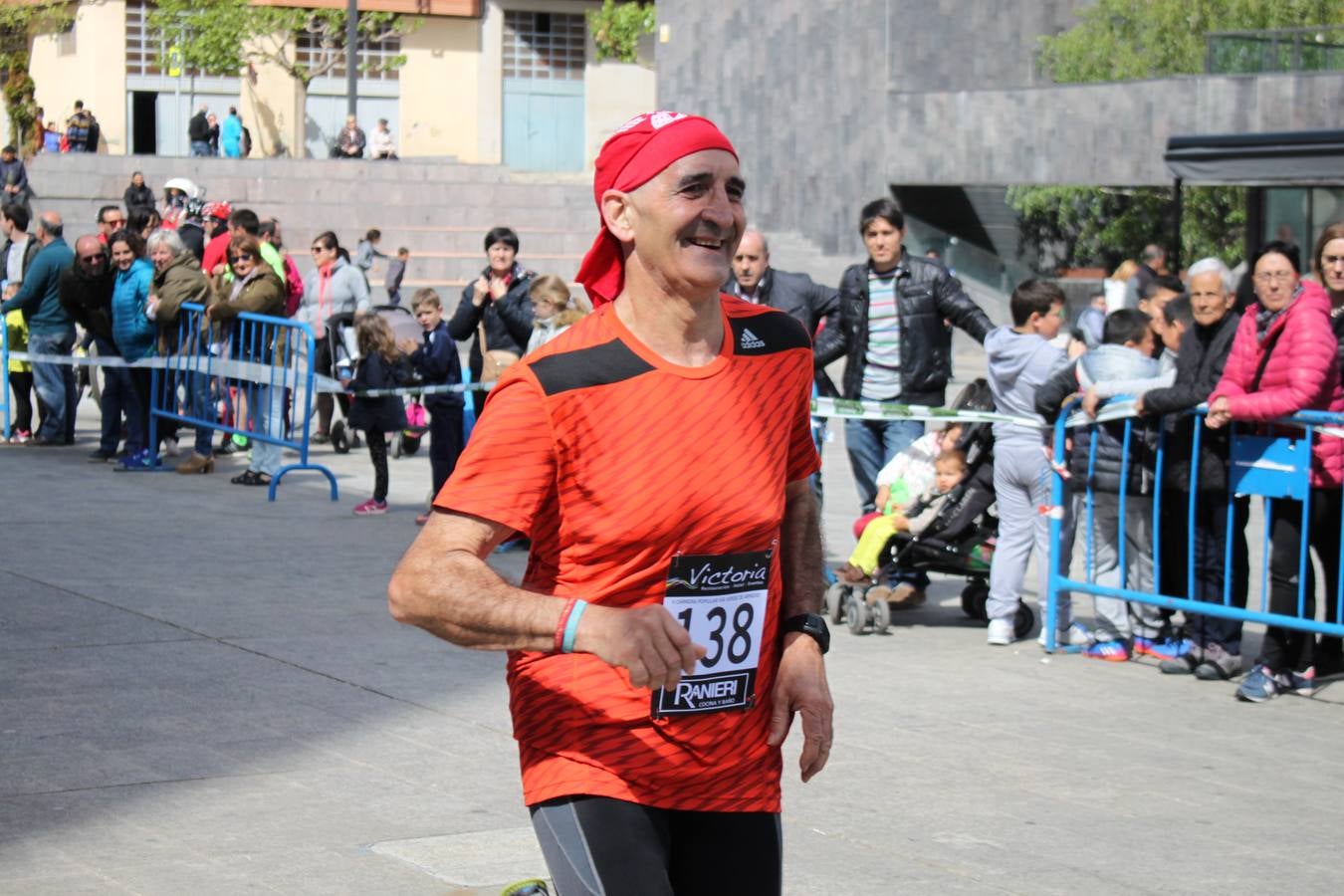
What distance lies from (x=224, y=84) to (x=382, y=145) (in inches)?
277

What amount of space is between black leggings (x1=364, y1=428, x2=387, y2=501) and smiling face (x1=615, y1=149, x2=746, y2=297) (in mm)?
9922

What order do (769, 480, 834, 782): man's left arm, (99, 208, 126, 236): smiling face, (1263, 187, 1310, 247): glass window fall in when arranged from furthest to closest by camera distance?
1. (1263, 187, 1310, 247): glass window
2. (99, 208, 126, 236): smiling face
3. (769, 480, 834, 782): man's left arm

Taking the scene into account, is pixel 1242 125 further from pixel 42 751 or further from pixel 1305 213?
pixel 42 751

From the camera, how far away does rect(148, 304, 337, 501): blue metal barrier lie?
46.5 ft

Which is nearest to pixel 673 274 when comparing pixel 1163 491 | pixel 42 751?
pixel 42 751

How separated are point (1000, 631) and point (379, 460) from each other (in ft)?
17.3

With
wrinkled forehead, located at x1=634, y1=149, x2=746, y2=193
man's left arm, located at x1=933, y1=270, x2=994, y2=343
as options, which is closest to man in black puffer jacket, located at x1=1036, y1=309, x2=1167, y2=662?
man's left arm, located at x1=933, y1=270, x2=994, y2=343

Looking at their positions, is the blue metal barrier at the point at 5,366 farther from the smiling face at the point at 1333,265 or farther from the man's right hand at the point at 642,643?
the man's right hand at the point at 642,643

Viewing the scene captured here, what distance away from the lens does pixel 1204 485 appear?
8.44 m

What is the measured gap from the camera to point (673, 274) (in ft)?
10.7

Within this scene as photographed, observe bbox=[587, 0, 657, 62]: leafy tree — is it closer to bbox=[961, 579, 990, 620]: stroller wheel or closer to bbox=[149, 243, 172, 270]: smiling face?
bbox=[149, 243, 172, 270]: smiling face

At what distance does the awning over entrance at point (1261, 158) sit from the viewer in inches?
834

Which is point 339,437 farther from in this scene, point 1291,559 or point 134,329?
point 1291,559

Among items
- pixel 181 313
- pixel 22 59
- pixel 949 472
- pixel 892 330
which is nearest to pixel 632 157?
pixel 949 472
